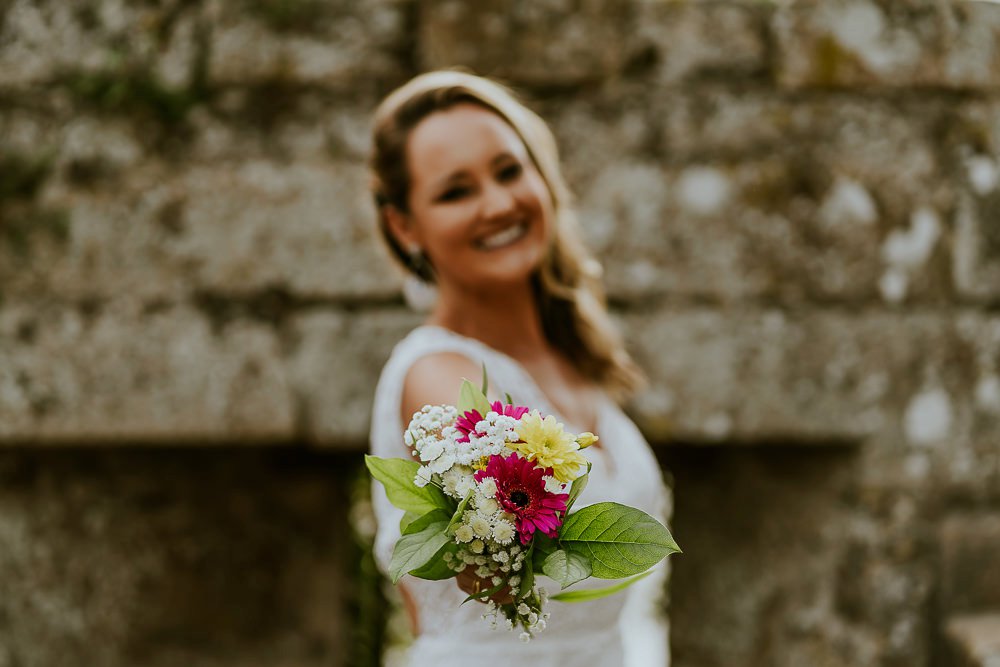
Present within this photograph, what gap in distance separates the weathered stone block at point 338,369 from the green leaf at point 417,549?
1.22m

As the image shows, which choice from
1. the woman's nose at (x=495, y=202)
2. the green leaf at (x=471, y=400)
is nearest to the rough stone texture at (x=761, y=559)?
the woman's nose at (x=495, y=202)

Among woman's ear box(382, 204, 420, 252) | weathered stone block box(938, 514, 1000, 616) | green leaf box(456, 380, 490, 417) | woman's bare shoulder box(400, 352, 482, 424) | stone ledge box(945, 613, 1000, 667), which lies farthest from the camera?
weathered stone block box(938, 514, 1000, 616)

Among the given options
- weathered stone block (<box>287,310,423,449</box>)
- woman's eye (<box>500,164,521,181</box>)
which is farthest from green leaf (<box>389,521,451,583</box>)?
weathered stone block (<box>287,310,423,449</box>)

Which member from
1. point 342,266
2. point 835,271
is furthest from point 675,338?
point 342,266

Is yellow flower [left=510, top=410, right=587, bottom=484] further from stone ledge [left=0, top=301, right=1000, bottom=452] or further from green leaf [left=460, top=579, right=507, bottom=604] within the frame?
stone ledge [left=0, top=301, right=1000, bottom=452]

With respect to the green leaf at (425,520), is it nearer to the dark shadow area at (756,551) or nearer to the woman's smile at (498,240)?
the woman's smile at (498,240)

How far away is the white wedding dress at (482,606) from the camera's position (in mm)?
1716

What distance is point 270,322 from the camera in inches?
93.8

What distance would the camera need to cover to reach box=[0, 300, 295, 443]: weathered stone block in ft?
7.69

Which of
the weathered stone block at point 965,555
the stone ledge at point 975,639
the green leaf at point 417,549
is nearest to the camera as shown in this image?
the green leaf at point 417,549

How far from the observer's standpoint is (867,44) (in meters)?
2.41

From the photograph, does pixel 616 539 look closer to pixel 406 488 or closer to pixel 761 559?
pixel 406 488

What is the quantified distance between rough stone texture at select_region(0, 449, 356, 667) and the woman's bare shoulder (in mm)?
1113

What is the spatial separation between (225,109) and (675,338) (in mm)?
1333
